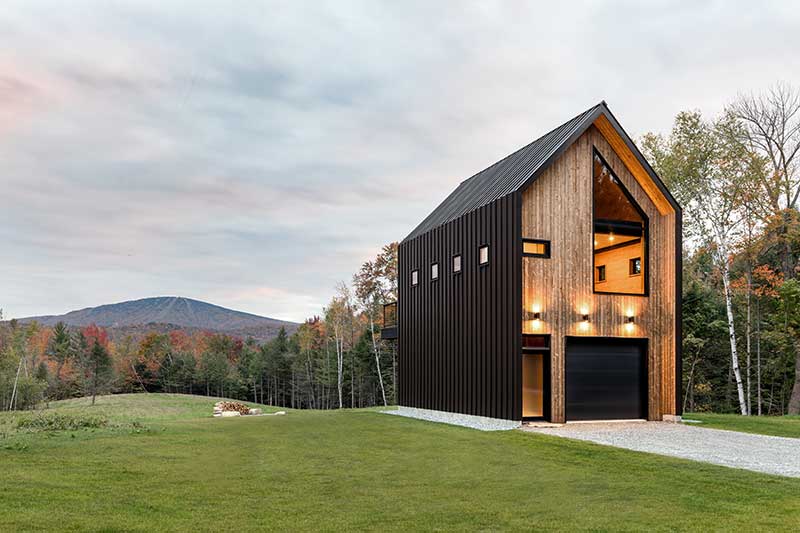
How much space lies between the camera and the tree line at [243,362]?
1393 inches

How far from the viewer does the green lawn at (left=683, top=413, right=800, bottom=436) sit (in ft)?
40.7

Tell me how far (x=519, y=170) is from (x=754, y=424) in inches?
305

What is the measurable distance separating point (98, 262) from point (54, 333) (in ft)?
83.0

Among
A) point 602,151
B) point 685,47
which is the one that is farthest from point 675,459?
point 685,47

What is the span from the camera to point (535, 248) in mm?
13492

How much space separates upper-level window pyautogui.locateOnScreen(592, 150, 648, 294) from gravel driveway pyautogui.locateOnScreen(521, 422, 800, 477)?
3.29 m

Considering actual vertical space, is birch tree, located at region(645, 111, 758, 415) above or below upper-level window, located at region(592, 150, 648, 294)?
above

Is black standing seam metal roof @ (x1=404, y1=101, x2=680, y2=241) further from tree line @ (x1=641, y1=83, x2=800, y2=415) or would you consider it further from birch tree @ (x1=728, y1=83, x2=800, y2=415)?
birch tree @ (x1=728, y1=83, x2=800, y2=415)

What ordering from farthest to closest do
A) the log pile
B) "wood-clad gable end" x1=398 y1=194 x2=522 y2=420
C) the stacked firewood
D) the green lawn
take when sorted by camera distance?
the stacked firewood
the log pile
"wood-clad gable end" x1=398 y1=194 x2=522 y2=420
the green lawn

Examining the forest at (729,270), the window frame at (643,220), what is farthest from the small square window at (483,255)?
the forest at (729,270)

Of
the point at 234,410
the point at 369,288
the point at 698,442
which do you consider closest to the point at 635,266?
the point at 698,442

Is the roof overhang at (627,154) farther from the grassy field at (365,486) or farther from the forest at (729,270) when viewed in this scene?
the grassy field at (365,486)

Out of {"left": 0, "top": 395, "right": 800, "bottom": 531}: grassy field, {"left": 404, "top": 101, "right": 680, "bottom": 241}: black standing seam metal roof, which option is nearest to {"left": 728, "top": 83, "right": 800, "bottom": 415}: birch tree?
{"left": 404, "top": 101, "right": 680, "bottom": 241}: black standing seam metal roof

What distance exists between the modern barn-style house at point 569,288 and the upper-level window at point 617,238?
0.03m
